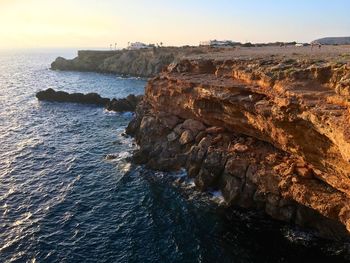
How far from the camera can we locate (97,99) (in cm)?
9388

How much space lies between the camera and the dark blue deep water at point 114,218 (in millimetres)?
31266

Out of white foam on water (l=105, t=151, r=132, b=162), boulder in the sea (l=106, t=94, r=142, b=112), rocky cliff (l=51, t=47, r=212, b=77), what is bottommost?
white foam on water (l=105, t=151, r=132, b=162)

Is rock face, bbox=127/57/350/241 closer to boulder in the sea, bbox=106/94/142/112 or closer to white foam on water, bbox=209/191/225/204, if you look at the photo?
white foam on water, bbox=209/191/225/204

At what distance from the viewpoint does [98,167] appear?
50.3 m

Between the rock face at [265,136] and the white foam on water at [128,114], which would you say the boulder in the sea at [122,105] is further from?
the rock face at [265,136]

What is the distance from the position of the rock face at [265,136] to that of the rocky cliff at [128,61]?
8258 cm

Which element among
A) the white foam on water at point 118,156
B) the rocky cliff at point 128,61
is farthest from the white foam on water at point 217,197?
the rocky cliff at point 128,61

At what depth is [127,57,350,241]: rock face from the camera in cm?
3016

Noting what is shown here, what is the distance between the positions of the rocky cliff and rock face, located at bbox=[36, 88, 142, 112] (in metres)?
44.2

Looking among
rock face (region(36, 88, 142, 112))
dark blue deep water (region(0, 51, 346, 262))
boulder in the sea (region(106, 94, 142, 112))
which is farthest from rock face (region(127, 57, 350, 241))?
rock face (region(36, 88, 142, 112))

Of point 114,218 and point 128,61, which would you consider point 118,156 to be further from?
point 128,61

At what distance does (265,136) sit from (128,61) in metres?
125

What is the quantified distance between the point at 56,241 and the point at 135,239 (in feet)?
22.9

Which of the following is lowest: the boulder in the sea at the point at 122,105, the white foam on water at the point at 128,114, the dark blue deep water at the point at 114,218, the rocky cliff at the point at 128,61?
Answer: the dark blue deep water at the point at 114,218
